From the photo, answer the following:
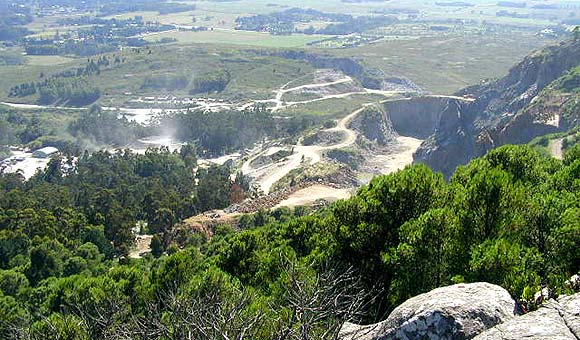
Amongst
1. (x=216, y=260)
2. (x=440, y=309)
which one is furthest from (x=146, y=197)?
(x=440, y=309)

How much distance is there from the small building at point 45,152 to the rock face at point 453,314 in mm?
153440

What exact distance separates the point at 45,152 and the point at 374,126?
84788 mm

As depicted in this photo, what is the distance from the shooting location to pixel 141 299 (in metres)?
36.7

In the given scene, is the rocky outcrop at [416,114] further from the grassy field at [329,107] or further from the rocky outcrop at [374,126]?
the grassy field at [329,107]

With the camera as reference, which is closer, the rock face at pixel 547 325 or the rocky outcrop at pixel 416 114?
the rock face at pixel 547 325

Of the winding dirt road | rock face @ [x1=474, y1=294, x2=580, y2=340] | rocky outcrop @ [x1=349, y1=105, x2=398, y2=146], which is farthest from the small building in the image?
rock face @ [x1=474, y1=294, x2=580, y2=340]

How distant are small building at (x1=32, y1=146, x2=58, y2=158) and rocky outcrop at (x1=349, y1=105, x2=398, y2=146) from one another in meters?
76.9

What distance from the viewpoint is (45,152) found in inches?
6186

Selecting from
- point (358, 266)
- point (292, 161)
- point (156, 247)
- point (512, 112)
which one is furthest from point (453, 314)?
point (512, 112)

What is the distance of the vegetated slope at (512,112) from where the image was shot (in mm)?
110606

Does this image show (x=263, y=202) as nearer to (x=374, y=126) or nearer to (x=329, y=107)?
(x=374, y=126)

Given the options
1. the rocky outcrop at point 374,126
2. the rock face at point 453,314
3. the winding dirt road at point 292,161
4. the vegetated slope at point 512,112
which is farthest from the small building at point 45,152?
the rock face at point 453,314

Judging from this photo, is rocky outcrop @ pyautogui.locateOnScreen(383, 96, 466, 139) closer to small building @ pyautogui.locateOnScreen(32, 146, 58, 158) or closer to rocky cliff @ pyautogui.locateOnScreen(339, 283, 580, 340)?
small building @ pyautogui.locateOnScreen(32, 146, 58, 158)

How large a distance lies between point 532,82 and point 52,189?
348ft
